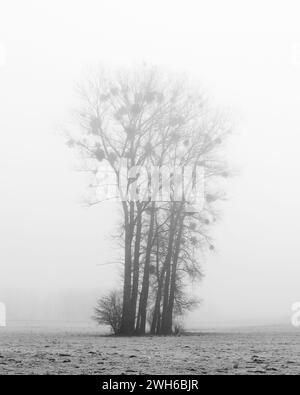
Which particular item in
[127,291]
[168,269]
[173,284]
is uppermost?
[168,269]

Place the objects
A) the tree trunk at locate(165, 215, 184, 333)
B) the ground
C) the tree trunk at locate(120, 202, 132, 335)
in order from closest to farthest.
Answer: the ground, the tree trunk at locate(120, 202, 132, 335), the tree trunk at locate(165, 215, 184, 333)

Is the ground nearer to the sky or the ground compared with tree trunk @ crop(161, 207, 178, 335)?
nearer to the ground

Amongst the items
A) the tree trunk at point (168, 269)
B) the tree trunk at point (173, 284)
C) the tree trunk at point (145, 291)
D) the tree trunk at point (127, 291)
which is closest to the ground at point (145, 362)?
the tree trunk at point (127, 291)

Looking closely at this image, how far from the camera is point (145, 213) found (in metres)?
32.8

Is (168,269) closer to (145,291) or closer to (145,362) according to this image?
(145,291)

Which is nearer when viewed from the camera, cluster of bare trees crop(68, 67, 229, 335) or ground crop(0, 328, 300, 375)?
ground crop(0, 328, 300, 375)

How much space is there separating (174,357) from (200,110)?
63.0 ft

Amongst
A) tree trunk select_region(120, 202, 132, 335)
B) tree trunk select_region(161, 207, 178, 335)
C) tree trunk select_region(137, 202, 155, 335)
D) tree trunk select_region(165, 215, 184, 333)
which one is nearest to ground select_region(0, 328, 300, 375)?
tree trunk select_region(120, 202, 132, 335)

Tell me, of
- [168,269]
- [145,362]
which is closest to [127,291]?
[168,269]

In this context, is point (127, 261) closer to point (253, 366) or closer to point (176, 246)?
point (176, 246)

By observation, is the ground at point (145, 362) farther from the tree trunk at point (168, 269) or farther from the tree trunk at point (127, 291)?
the tree trunk at point (168, 269)

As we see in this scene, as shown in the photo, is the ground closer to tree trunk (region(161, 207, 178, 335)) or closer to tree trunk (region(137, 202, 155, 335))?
tree trunk (region(137, 202, 155, 335))

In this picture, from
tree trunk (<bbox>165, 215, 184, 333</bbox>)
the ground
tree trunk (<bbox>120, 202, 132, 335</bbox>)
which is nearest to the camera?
the ground
